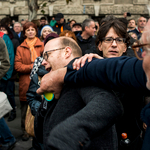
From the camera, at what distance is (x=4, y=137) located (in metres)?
3.48

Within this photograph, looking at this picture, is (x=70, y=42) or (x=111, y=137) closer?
(x=111, y=137)

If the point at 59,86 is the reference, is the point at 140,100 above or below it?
below

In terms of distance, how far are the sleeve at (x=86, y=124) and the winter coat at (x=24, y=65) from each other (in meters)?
3.45

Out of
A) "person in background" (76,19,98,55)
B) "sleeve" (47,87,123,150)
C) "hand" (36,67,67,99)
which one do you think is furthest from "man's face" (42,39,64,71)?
"person in background" (76,19,98,55)

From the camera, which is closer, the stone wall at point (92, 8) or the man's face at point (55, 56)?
the man's face at point (55, 56)

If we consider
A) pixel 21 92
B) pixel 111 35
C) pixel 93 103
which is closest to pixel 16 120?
pixel 21 92

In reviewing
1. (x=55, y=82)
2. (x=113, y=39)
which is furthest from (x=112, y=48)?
(x=55, y=82)

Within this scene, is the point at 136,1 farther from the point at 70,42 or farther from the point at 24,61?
the point at 70,42

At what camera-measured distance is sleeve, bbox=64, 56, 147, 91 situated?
0.79 metres

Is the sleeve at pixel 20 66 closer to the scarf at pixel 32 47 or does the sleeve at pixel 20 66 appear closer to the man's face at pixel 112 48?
the scarf at pixel 32 47

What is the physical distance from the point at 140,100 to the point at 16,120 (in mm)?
3856

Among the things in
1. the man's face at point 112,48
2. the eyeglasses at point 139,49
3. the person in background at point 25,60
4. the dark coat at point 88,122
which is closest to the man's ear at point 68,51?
the dark coat at point 88,122

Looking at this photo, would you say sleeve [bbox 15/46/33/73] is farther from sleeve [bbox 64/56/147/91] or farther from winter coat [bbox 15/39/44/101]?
sleeve [bbox 64/56/147/91]

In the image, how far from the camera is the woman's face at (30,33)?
457 centimetres
